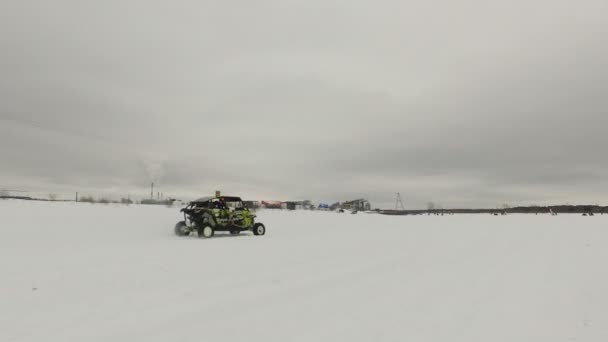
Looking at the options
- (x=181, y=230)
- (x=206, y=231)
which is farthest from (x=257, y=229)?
(x=181, y=230)

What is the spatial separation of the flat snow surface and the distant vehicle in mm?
5078

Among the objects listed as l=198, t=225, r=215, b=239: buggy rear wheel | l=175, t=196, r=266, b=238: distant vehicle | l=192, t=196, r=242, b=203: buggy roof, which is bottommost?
l=198, t=225, r=215, b=239: buggy rear wheel

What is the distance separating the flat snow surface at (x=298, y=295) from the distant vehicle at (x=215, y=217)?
508cm

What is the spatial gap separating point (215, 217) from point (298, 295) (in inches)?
430

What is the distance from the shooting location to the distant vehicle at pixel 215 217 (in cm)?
1518

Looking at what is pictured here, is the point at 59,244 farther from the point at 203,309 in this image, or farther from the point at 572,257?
the point at 572,257

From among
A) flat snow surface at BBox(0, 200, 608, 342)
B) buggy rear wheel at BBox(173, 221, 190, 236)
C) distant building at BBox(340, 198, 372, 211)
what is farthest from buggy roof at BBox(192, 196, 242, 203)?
distant building at BBox(340, 198, 372, 211)

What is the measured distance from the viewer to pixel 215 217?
15641 millimetres

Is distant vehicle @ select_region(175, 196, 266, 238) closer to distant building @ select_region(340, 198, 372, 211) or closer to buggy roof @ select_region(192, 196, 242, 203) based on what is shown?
buggy roof @ select_region(192, 196, 242, 203)

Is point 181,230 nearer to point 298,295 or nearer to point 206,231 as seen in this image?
point 206,231

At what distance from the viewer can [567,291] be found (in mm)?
5758

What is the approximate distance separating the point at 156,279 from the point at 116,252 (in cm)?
378

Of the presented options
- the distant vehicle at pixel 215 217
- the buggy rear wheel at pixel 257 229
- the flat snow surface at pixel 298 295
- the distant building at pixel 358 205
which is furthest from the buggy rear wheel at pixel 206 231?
the distant building at pixel 358 205

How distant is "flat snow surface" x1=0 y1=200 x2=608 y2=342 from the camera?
3.94 m
